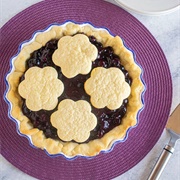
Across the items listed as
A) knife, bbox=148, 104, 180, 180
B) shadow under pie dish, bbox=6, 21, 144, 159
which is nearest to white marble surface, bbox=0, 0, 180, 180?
knife, bbox=148, 104, 180, 180

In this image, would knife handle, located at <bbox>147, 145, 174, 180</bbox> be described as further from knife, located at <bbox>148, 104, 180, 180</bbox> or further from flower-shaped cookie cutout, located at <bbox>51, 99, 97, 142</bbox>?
flower-shaped cookie cutout, located at <bbox>51, 99, 97, 142</bbox>

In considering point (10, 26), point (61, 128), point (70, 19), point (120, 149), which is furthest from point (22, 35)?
point (120, 149)

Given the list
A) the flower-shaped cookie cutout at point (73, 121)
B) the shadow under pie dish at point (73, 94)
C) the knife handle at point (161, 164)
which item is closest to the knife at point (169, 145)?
the knife handle at point (161, 164)

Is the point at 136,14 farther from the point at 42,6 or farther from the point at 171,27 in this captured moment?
the point at 42,6

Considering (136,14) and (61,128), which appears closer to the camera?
(61,128)

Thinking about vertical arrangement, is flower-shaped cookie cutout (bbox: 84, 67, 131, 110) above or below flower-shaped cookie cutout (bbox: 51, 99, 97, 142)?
above

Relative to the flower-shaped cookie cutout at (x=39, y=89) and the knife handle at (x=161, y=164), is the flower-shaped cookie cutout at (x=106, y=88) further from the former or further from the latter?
the knife handle at (x=161, y=164)

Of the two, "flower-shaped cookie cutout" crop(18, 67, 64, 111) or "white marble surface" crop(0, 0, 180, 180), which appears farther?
"white marble surface" crop(0, 0, 180, 180)
